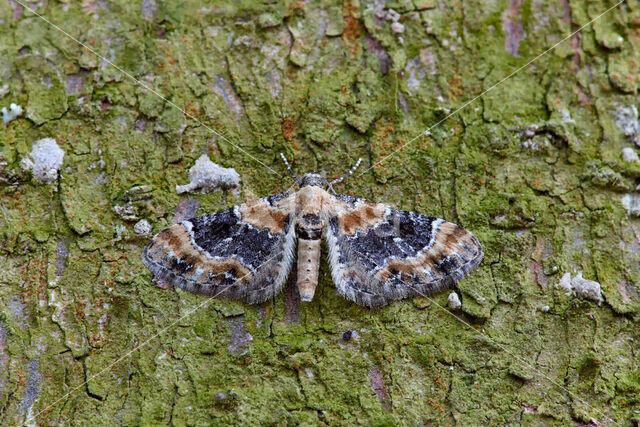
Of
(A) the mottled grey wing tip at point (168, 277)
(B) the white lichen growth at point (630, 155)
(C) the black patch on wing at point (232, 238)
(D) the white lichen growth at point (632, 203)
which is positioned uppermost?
(B) the white lichen growth at point (630, 155)

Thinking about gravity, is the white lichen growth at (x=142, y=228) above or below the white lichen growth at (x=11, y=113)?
below

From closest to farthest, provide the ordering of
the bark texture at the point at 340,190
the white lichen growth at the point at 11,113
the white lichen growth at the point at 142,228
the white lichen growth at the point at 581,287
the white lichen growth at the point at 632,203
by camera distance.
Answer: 1. the bark texture at the point at 340,190
2. the white lichen growth at the point at 581,287
3. the white lichen growth at the point at 142,228
4. the white lichen growth at the point at 632,203
5. the white lichen growth at the point at 11,113

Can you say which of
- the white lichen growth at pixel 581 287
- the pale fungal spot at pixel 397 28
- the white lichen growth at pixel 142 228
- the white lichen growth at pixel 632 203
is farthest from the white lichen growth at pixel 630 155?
the white lichen growth at pixel 142 228

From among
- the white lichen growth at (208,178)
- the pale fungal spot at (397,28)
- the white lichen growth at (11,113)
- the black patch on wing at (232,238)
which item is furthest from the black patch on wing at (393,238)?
the white lichen growth at (11,113)

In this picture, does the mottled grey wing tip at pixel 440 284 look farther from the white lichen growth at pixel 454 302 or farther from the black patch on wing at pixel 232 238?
the black patch on wing at pixel 232 238

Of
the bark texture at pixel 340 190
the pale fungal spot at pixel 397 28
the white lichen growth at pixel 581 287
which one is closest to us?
the bark texture at pixel 340 190

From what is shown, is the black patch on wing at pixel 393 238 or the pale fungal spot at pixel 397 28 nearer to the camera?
the black patch on wing at pixel 393 238

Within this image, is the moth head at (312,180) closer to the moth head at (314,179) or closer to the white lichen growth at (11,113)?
the moth head at (314,179)
